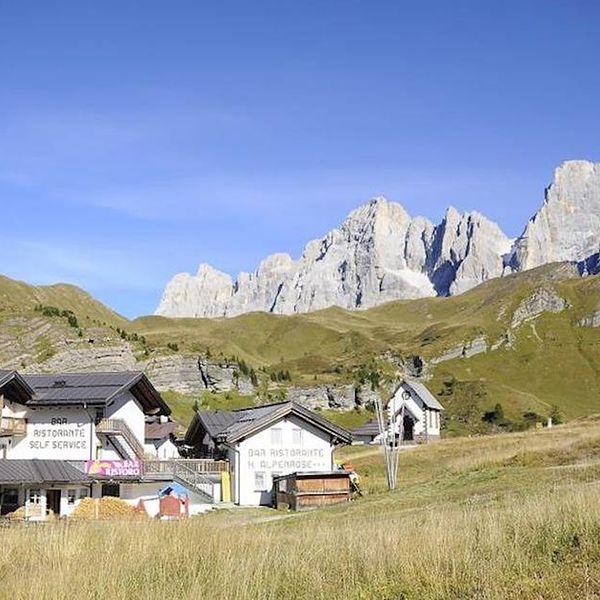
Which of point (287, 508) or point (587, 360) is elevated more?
point (587, 360)

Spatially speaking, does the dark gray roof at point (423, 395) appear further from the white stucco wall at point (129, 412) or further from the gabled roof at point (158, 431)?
the white stucco wall at point (129, 412)

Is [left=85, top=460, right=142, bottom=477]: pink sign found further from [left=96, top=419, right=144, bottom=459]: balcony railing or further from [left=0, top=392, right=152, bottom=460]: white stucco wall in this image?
[left=96, top=419, right=144, bottom=459]: balcony railing

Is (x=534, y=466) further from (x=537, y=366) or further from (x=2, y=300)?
(x=537, y=366)

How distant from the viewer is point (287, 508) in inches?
1905

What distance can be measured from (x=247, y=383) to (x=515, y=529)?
12711cm

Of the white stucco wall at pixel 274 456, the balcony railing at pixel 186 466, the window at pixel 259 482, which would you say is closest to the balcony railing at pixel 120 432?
the balcony railing at pixel 186 466

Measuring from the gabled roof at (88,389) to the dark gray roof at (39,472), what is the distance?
223 inches

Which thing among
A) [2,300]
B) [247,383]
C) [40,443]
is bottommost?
[40,443]

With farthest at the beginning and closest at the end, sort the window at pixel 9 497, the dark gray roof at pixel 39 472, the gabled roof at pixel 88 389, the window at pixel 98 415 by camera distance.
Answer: the window at pixel 98 415 → the gabled roof at pixel 88 389 → the window at pixel 9 497 → the dark gray roof at pixel 39 472

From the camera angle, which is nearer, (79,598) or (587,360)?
(79,598)

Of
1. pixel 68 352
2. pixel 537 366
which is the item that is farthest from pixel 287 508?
pixel 537 366

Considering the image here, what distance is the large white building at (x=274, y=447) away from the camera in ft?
177

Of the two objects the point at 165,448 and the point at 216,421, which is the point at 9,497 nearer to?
the point at 216,421

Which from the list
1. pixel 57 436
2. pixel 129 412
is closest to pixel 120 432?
pixel 129 412
